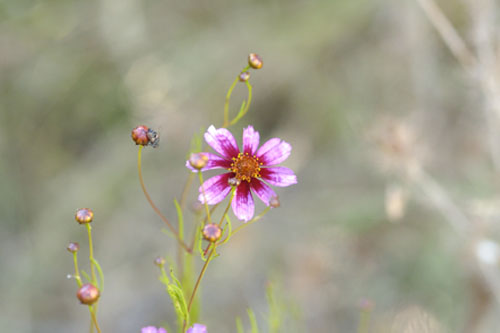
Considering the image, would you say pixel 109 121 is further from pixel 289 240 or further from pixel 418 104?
pixel 418 104

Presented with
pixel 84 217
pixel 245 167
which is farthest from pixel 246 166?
pixel 84 217

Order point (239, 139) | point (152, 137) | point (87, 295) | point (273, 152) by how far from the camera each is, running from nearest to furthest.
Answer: point (87, 295), point (152, 137), point (273, 152), point (239, 139)

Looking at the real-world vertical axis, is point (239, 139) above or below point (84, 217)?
above

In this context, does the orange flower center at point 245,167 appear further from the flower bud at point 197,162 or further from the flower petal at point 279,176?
the flower bud at point 197,162

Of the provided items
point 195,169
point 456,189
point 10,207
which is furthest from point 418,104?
point 10,207

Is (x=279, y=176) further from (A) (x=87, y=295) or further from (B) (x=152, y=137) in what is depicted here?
(A) (x=87, y=295)

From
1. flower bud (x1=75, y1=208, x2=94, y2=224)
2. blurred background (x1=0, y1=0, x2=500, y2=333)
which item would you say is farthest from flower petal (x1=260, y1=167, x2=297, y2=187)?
blurred background (x1=0, y1=0, x2=500, y2=333)

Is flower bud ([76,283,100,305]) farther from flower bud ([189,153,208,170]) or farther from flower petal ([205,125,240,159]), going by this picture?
flower petal ([205,125,240,159])
